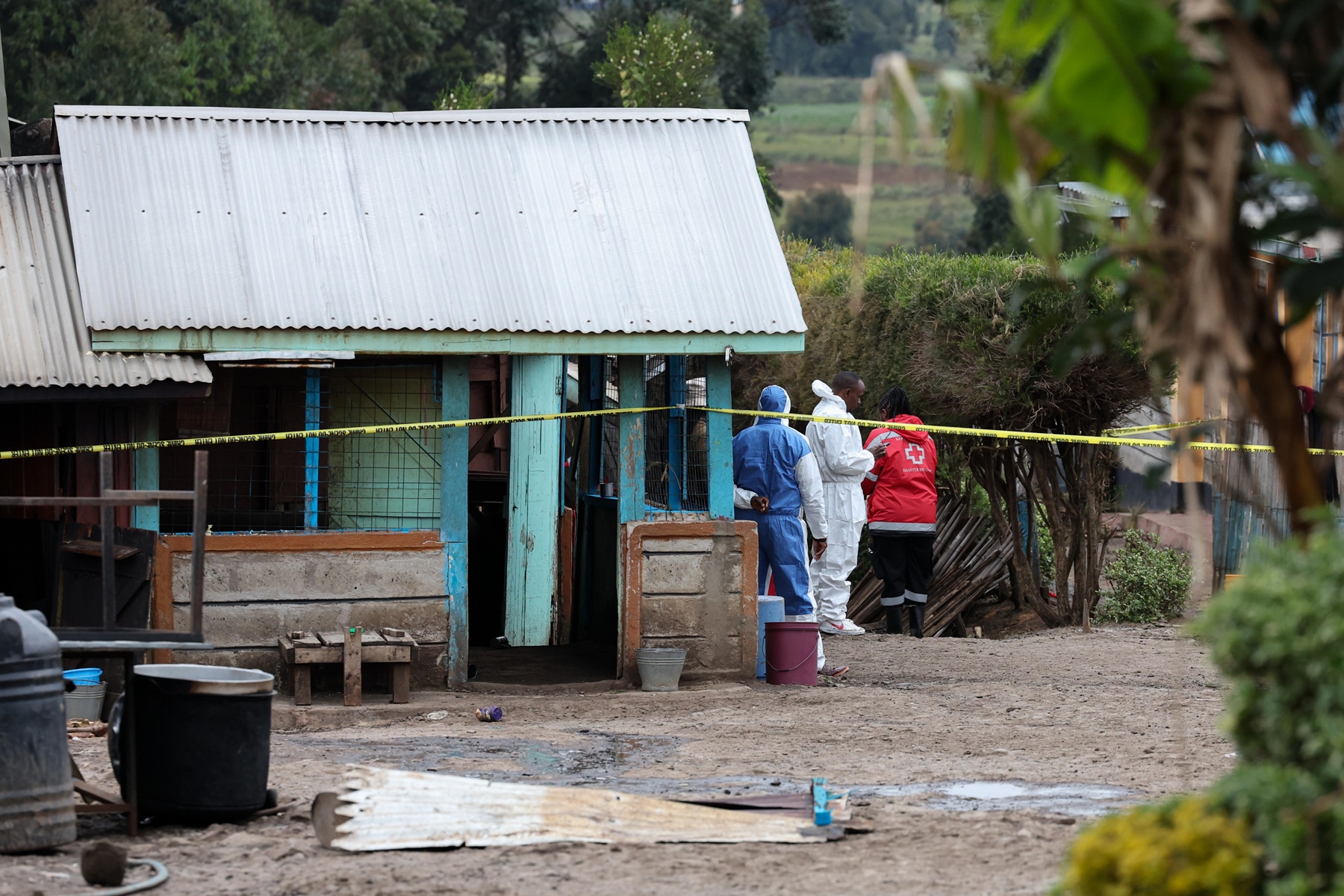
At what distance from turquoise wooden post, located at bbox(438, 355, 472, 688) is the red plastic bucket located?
2.13 meters

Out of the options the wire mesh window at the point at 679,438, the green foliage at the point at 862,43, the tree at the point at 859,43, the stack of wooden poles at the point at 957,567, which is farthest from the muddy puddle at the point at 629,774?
the green foliage at the point at 862,43

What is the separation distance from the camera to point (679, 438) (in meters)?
10.5

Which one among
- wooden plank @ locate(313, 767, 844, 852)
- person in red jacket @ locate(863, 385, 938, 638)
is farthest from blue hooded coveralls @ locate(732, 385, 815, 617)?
wooden plank @ locate(313, 767, 844, 852)

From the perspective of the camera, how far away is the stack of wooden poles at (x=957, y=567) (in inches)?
556

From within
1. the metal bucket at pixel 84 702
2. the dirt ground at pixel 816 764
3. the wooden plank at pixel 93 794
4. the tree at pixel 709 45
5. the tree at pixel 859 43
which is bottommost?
the dirt ground at pixel 816 764

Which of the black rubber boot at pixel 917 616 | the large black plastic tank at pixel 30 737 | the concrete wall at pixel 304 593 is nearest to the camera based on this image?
the large black plastic tank at pixel 30 737

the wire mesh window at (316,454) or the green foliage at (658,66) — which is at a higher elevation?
the green foliage at (658,66)

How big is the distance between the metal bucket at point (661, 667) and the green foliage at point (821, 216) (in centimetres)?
6077

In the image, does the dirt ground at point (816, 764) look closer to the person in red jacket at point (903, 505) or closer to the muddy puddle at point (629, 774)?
the muddy puddle at point (629, 774)

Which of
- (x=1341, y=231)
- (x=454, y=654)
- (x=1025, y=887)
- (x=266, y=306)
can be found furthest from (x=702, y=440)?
(x=1341, y=231)

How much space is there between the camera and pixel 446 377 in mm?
9805

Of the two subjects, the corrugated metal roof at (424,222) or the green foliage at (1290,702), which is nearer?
the green foliage at (1290,702)

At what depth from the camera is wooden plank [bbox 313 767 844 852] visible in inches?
221

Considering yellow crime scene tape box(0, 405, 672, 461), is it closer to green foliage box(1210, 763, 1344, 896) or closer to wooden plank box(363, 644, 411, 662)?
wooden plank box(363, 644, 411, 662)
